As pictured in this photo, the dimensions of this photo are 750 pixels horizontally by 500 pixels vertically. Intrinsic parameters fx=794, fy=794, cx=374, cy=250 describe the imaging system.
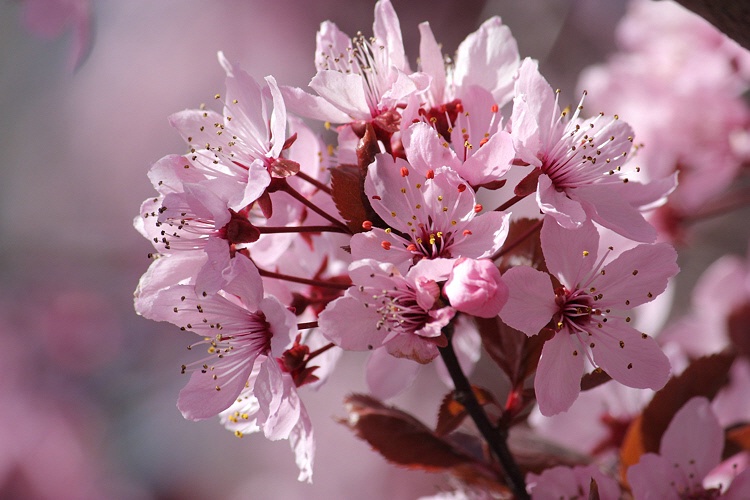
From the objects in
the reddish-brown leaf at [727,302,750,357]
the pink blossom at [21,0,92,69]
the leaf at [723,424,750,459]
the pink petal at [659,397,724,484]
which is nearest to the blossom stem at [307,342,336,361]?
the pink petal at [659,397,724,484]

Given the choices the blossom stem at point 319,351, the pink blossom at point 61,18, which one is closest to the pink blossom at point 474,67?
the blossom stem at point 319,351

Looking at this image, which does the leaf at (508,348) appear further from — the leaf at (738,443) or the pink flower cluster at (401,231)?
the leaf at (738,443)

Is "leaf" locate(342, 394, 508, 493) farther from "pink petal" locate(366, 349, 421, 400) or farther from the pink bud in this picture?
the pink bud

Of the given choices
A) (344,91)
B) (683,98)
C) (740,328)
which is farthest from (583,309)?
(683,98)

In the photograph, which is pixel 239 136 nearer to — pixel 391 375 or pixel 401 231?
pixel 401 231

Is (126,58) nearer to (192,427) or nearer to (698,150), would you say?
(192,427)

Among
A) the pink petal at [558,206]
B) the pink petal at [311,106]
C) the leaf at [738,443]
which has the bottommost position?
the leaf at [738,443]

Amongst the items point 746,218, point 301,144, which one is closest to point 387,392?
point 301,144
